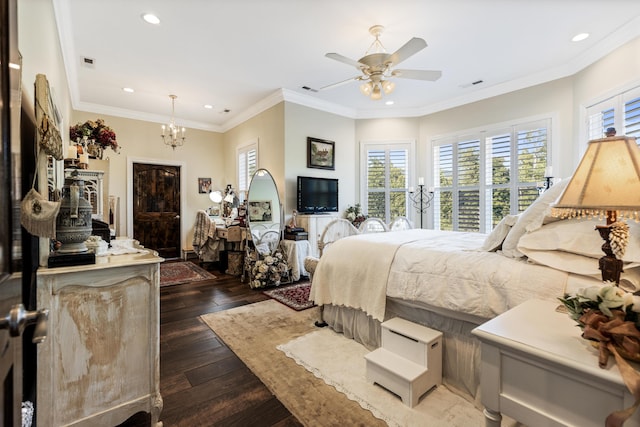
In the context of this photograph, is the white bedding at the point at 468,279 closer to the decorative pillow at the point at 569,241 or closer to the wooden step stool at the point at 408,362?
the decorative pillow at the point at 569,241

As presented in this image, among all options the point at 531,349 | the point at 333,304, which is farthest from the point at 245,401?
the point at 531,349

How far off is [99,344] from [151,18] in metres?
2.93

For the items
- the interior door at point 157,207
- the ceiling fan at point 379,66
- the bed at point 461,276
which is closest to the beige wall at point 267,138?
the interior door at point 157,207

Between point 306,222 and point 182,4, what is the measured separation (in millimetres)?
3050

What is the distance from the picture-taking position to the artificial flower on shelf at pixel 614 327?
754 mm

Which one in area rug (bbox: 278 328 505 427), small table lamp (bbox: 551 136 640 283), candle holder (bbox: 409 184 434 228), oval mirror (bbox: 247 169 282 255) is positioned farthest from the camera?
candle holder (bbox: 409 184 434 228)

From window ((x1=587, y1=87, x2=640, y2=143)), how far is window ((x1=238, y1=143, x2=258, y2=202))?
4795 mm

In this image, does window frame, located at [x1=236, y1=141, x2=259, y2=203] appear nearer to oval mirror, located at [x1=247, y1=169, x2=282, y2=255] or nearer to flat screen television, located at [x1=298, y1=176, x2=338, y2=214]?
oval mirror, located at [x1=247, y1=169, x2=282, y2=255]

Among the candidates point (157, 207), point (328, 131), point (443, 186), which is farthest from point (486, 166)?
point (157, 207)

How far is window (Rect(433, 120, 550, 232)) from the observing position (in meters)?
4.12

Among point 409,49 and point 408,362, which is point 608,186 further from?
point 409,49

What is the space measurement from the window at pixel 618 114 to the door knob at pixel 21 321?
4.34 meters

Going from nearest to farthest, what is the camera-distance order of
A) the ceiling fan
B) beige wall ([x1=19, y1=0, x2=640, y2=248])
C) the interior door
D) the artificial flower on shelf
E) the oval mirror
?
1. the artificial flower on shelf
2. the ceiling fan
3. beige wall ([x1=19, y1=0, x2=640, y2=248])
4. the oval mirror
5. the interior door

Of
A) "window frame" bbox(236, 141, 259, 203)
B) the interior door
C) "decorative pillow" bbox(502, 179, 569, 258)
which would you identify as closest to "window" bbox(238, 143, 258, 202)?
"window frame" bbox(236, 141, 259, 203)
